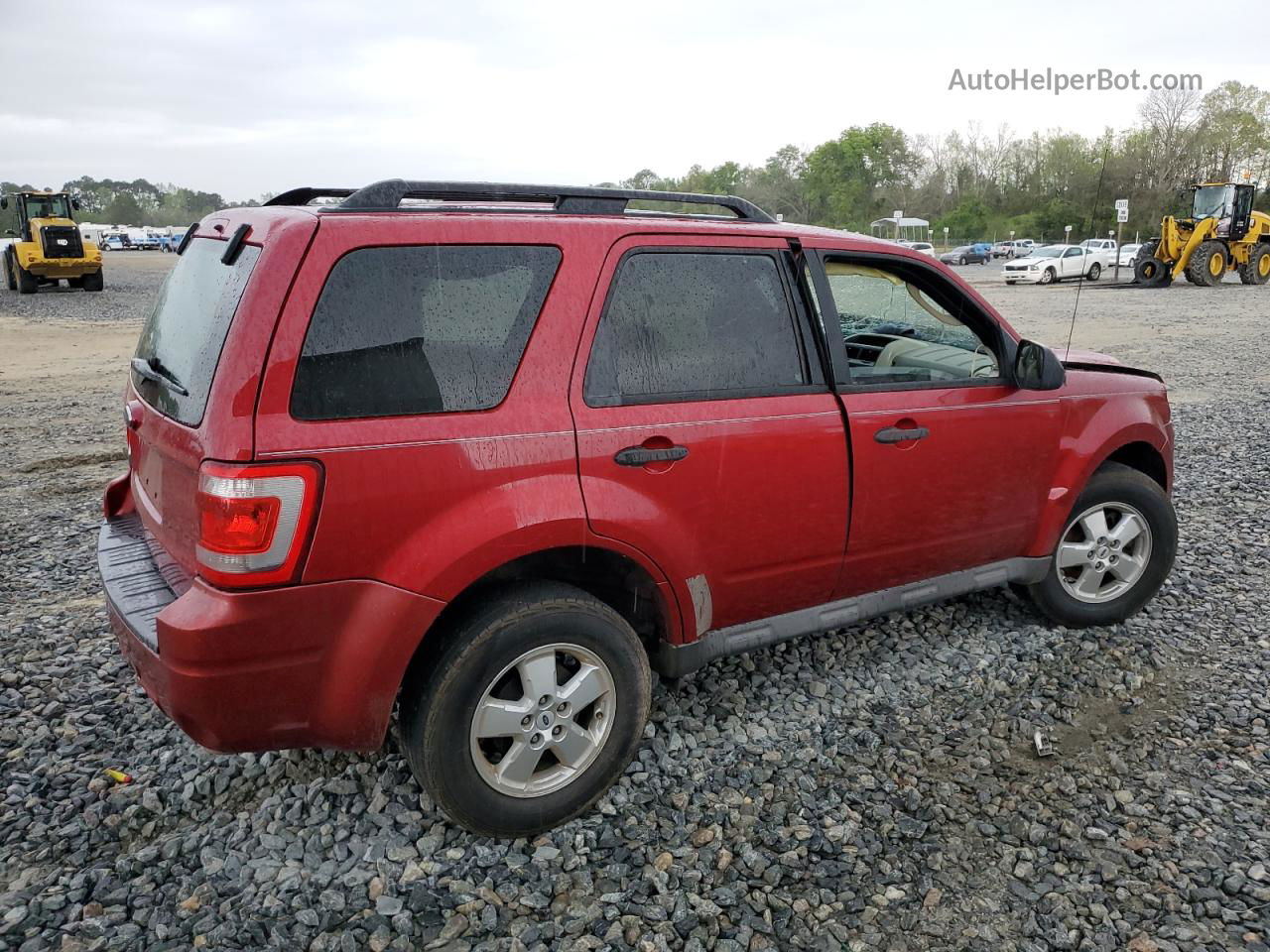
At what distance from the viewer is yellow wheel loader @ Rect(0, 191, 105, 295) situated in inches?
997

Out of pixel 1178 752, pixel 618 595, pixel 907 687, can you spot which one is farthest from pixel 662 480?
pixel 1178 752

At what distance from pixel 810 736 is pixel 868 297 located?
1709mm

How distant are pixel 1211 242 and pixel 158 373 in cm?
3073

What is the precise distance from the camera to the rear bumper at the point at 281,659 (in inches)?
94.5

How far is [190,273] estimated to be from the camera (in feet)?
9.77

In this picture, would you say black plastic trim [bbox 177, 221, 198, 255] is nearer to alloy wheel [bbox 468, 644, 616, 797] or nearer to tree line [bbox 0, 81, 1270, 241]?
alloy wheel [bbox 468, 644, 616, 797]

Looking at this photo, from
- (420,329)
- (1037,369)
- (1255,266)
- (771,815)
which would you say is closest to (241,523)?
(420,329)

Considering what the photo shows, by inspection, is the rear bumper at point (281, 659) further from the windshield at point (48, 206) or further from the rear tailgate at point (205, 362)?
the windshield at point (48, 206)

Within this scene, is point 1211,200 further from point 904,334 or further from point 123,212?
point 123,212

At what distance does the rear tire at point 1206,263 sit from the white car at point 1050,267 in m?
4.29

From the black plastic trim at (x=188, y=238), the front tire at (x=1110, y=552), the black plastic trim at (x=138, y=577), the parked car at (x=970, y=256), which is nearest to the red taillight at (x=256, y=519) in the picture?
the black plastic trim at (x=138, y=577)

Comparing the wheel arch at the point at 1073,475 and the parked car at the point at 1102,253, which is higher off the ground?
the parked car at the point at 1102,253

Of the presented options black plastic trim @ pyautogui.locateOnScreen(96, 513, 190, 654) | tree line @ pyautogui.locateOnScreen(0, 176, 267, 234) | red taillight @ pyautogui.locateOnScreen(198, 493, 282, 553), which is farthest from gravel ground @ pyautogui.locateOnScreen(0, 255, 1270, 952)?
tree line @ pyautogui.locateOnScreen(0, 176, 267, 234)

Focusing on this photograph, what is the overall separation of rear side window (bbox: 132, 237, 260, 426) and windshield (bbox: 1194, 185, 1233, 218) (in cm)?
2997
